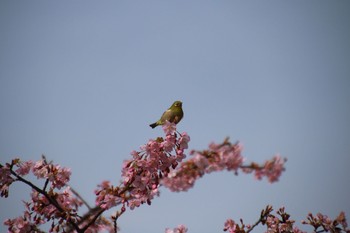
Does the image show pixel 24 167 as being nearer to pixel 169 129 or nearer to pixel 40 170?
pixel 40 170

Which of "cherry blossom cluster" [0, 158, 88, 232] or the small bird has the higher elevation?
the small bird

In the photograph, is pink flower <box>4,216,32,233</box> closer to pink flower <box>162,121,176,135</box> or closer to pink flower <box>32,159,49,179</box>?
pink flower <box>32,159,49,179</box>

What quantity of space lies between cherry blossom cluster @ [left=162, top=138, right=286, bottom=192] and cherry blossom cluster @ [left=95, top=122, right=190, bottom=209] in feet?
0.90

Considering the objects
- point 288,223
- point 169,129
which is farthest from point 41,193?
point 288,223

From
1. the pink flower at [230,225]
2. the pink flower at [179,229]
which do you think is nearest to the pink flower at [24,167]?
the pink flower at [179,229]

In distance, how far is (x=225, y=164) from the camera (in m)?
4.04

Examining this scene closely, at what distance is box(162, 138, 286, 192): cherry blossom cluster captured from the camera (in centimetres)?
385

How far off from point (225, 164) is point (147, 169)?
131 cm

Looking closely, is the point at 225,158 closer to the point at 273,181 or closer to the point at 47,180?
the point at 273,181

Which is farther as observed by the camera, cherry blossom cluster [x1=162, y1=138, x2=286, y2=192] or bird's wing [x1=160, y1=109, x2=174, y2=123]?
bird's wing [x1=160, y1=109, x2=174, y2=123]

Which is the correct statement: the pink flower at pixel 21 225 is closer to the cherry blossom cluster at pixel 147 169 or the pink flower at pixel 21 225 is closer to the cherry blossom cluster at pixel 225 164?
the cherry blossom cluster at pixel 147 169

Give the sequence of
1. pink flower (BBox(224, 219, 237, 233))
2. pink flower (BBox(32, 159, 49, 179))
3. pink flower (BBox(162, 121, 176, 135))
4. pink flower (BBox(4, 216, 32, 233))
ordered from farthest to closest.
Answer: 1. pink flower (BBox(224, 219, 237, 233))
2. pink flower (BBox(4, 216, 32, 233))
3. pink flower (BBox(32, 159, 49, 179))
4. pink flower (BBox(162, 121, 176, 135))

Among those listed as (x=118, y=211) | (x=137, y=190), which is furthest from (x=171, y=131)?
(x=118, y=211)

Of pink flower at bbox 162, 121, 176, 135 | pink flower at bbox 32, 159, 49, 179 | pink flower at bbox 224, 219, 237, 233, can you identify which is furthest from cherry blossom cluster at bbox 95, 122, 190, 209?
pink flower at bbox 224, 219, 237, 233
